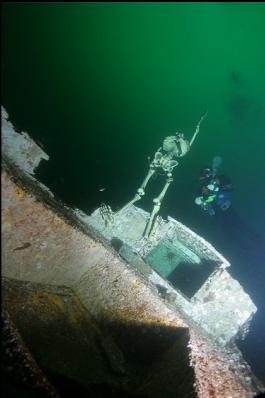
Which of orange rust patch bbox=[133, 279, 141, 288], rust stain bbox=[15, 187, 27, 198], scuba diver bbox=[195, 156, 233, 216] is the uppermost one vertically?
rust stain bbox=[15, 187, 27, 198]

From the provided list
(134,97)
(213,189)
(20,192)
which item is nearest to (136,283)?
(20,192)

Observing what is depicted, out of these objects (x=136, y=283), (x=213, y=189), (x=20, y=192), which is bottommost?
(x=136, y=283)

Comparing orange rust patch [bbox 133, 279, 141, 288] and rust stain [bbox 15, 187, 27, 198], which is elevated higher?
rust stain [bbox 15, 187, 27, 198]

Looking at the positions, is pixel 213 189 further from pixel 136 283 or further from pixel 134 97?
pixel 134 97

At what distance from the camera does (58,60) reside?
59531 mm

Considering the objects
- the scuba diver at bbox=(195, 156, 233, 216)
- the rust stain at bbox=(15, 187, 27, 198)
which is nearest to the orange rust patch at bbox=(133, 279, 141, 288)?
the rust stain at bbox=(15, 187, 27, 198)

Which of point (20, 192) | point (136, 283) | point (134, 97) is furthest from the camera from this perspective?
point (134, 97)

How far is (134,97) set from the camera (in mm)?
69750

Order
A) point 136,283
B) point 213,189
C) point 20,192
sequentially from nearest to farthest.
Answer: point 20,192 < point 136,283 < point 213,189

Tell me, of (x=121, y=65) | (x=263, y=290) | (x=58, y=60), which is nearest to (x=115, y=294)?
(x=263, y=290)

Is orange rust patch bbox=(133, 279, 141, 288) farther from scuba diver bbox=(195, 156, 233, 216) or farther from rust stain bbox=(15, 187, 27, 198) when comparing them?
scuba diver bbox=(195, 156, 233, 216)

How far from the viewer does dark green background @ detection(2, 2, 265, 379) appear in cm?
2084

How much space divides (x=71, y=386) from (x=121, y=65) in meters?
89.0

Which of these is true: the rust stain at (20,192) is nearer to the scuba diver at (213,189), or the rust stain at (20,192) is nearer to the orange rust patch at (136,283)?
the orange rust patch at (136,283)
